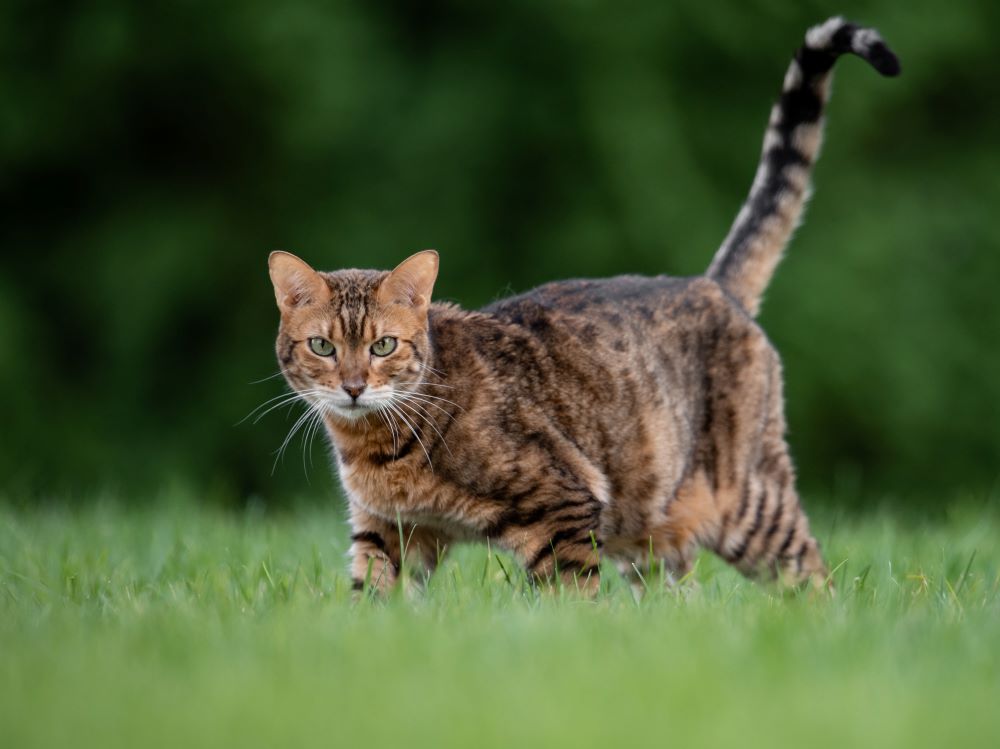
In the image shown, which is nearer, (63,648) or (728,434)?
(63,648)

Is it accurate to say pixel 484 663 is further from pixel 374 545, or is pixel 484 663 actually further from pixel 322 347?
pixel 322 347

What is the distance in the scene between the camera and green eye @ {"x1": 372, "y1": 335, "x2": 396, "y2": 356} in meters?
3.79

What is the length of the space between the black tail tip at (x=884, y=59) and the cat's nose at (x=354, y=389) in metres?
2.00

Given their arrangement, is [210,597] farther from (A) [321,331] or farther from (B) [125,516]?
(B) [125,516]

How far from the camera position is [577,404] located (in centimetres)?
401

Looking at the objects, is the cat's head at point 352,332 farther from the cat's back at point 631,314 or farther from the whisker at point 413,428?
the cat's back at point 631,314

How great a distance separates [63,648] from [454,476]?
1316 mm

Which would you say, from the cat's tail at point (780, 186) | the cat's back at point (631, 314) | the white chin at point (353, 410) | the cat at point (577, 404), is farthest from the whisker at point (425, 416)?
the cat's tail at point (780, 186)

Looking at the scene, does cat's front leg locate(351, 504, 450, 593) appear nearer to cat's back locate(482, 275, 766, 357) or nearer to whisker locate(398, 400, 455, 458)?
whisker locate(398, 400, 455, 458)

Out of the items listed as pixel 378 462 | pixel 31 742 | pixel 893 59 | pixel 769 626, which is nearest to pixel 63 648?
pixel 31 742

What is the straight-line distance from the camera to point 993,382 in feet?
26.0

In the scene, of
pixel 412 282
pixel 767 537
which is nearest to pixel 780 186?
pixel 767 537

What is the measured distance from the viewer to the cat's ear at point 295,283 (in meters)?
3.86

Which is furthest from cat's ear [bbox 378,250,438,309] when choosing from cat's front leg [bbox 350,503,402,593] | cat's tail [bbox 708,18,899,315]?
cat's tail [bbox 708,18,899,315]
